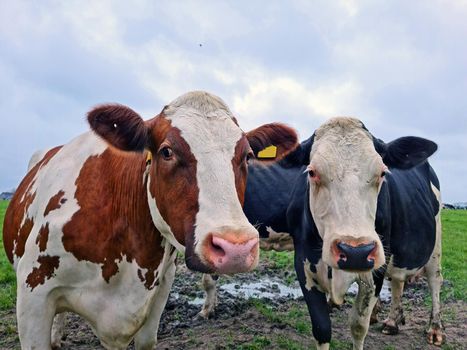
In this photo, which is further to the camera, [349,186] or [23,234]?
[23,234]

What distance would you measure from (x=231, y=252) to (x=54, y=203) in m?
2.10

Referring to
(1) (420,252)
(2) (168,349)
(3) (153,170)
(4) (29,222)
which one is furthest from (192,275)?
(3) (153,170)

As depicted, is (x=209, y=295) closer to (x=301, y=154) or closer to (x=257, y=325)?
(x=257, y=325)

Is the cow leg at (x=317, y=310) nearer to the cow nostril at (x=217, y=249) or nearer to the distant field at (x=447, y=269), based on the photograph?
the cow nostril at (x=217, y=249)

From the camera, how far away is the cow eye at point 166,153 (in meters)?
3.26

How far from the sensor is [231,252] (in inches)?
105

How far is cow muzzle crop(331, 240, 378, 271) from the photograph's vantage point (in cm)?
Answer: 371

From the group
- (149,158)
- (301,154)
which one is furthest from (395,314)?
(149,158)

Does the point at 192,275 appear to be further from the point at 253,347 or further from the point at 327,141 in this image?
the point at 327,141

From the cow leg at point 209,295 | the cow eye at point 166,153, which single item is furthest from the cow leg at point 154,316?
the cow leg at point 209,295

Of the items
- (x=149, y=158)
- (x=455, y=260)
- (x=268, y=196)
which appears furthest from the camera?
(x=455, y=260)

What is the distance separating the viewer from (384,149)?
4973 millimetres

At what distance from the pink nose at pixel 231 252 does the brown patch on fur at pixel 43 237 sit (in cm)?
182

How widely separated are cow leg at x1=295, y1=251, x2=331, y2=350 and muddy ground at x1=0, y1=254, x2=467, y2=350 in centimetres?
112
